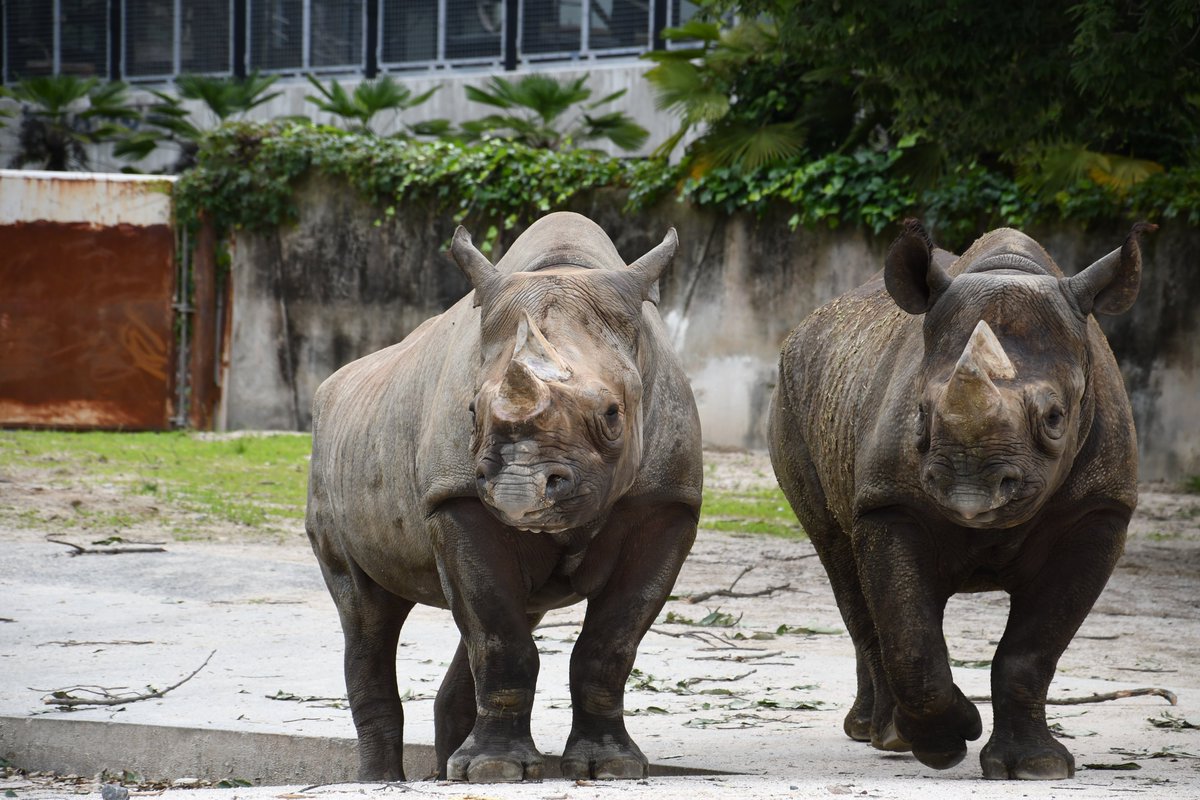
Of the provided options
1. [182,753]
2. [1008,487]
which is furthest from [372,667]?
[1008,487]

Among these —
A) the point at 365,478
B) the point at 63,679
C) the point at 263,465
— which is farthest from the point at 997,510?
the point at 263,465

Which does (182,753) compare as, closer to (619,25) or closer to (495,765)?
(495,765)

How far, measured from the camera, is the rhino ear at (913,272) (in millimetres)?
5371

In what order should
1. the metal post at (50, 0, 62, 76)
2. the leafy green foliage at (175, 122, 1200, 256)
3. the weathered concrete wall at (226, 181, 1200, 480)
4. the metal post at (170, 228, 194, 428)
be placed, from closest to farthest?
the weathered concrete wall at (226, 181, 1200, 480) → the leafy green foliage at (175, 122, 1200, 256) → the metal post at (170, 228, 194, 428) → the metal post at (50, 0, 62, 76)

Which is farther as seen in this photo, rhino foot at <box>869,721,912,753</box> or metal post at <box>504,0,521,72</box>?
metal post at <box>504,0,521,72</box>

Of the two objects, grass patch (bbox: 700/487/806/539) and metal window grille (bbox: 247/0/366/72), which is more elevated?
metal window grille (bbox: 247/0/366/72)

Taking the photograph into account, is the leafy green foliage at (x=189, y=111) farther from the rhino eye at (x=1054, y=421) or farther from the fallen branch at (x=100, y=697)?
the rhino eye at (x=1054, y=421)

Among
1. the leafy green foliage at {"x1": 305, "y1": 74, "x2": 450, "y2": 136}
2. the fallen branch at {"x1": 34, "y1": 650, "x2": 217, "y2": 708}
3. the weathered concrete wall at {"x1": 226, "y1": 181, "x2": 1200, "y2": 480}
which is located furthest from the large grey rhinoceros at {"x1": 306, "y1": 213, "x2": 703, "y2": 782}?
the leafy green foliage at {"x1": 305, "y1": 74, "x2": 450, "y2": 136}

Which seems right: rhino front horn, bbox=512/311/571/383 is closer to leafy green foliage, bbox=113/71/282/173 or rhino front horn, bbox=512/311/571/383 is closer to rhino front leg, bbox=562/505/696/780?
rhino front leg, bbox=562/505/696/780

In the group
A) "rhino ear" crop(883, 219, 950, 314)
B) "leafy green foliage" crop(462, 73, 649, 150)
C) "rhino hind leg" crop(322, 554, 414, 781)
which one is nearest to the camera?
"rhino ear" crop(883, 219, 950, 314)

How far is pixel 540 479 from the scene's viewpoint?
446cm

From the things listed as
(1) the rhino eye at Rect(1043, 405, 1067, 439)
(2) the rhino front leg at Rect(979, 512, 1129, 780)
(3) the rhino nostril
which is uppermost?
(1) the rhino eye at Rect(1043, 405, 1067, 439)

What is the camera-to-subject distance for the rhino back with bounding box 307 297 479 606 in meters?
5.29

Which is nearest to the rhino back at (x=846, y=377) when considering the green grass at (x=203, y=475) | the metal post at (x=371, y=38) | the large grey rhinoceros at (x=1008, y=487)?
the large grey rhinoceros at (x=1008, y=487)
